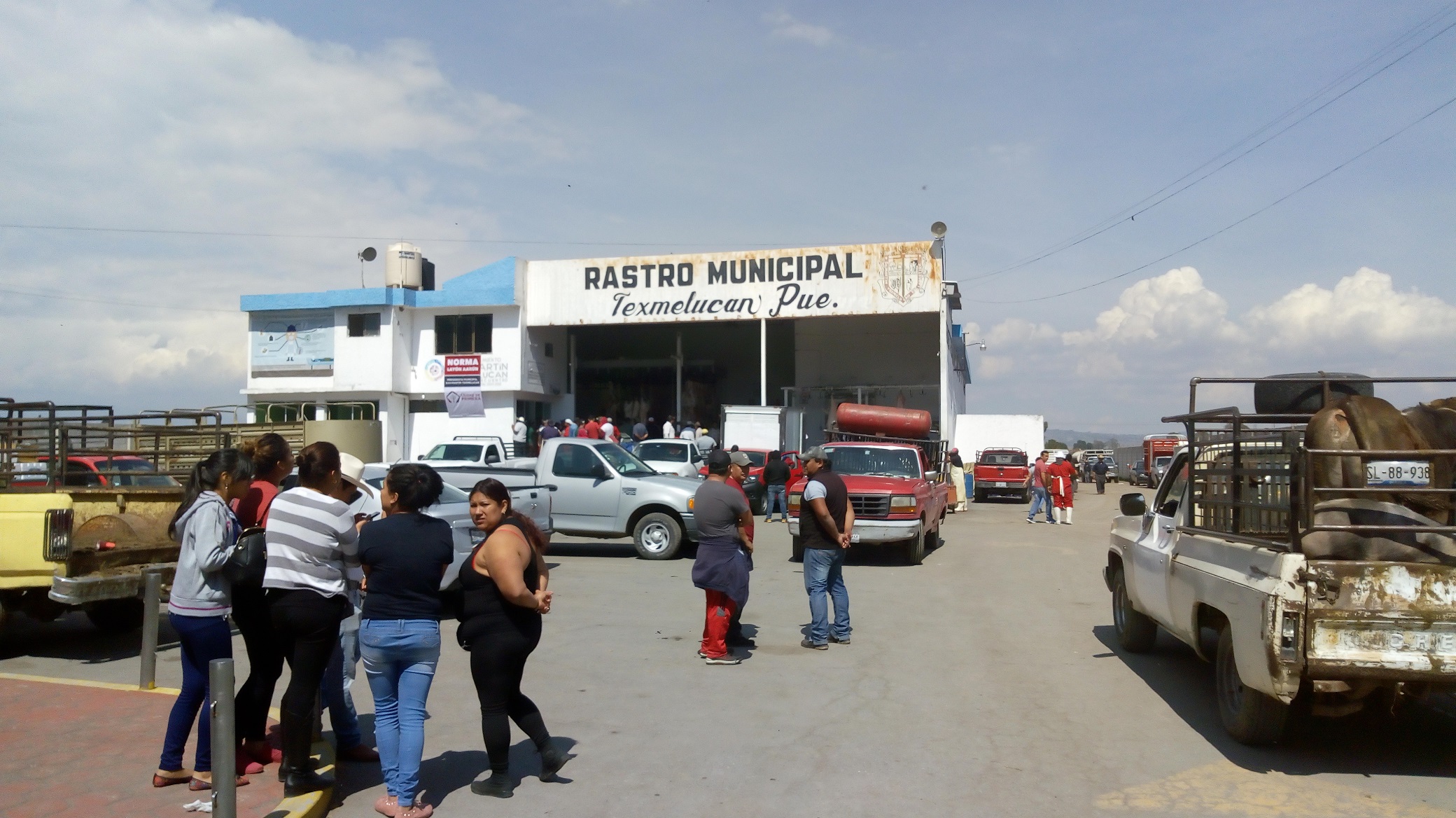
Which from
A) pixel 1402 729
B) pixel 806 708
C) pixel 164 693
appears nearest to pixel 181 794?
pixel 164 693

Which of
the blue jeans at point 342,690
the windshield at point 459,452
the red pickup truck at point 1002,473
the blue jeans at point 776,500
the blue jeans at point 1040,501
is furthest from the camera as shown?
the red pickup truck at point 1002,473

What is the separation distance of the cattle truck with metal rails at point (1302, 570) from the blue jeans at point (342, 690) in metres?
5.00

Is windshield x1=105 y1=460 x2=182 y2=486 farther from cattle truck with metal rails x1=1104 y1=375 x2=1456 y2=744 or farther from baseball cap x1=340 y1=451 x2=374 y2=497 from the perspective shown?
cattle truck with metal rails x1=1104 y1=375 x2=1456 y2=744

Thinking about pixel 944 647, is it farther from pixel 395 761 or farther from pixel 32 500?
pixel 32 500

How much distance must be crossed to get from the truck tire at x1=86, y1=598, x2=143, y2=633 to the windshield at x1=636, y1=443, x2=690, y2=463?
44.8 ft

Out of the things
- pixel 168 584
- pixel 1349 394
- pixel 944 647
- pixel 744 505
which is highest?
pixel 1349 394

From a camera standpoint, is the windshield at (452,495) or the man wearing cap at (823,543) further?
the windshield at (452,495)

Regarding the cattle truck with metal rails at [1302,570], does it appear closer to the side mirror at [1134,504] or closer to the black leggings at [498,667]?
the side mirror at [1134,504]

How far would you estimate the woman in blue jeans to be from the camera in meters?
4.76

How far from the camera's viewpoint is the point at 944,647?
916 centimetres

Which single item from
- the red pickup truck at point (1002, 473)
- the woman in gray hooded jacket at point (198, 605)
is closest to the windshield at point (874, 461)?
the woman in gray hooded jacket at point (198, 605)

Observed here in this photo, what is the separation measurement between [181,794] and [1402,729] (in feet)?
24.1

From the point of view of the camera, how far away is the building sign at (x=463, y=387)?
35344 mm

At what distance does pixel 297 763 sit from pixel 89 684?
3421 mm
